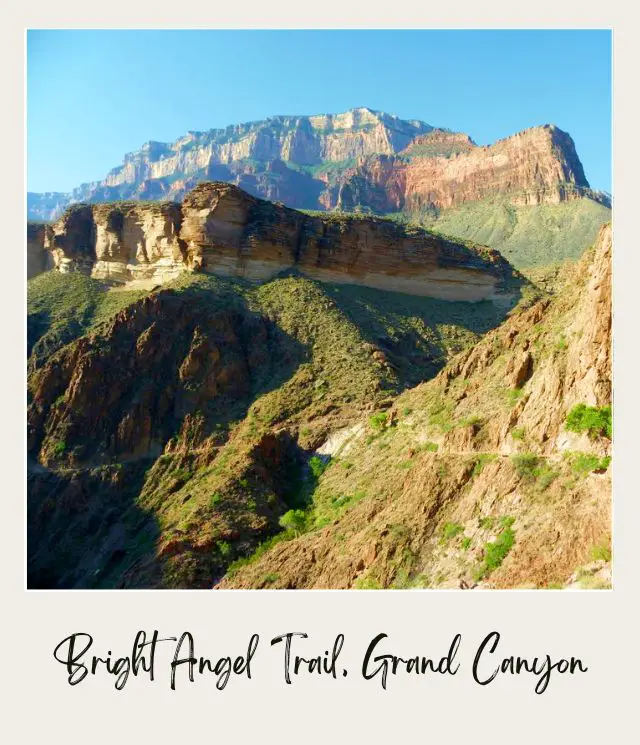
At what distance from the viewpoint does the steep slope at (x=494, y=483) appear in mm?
17797

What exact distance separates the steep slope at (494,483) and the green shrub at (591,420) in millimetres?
34

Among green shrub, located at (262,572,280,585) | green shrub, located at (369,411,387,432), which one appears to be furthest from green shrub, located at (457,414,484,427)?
green shrub, located at (262,572,280,585)

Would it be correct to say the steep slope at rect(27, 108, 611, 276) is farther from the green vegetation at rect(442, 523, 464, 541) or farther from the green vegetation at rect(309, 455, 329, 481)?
the green vegetation at rect(442, 523, 464, 541)

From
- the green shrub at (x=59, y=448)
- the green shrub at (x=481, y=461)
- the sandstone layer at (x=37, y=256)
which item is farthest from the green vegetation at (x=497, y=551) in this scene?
the sandstone layer at (x=37, y=256)

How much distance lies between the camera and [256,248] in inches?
2153

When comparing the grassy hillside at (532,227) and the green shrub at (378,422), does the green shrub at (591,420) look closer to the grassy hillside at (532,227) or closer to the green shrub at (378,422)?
the green shrub at (378,422)

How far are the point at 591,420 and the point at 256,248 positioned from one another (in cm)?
3901

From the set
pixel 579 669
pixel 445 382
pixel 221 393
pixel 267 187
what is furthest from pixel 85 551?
pixel 267 187

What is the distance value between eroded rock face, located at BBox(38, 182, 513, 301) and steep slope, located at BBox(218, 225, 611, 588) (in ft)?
86.5

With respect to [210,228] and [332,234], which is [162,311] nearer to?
[210,228]

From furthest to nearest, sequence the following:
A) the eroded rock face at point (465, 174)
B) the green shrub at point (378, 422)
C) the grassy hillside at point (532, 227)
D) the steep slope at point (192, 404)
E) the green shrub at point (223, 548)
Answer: the eroded rock face at point (465, 174) → the grassy hillside at point (532, 227) → the green shrub at point (378, 422) → the steep slope at point (192, 404) → the green shrub at point (223, 548)

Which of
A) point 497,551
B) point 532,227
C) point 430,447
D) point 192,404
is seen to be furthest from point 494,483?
point 532,227

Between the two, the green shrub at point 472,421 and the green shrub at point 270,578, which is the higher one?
the green shrub at point 472,421

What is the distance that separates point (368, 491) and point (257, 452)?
26.1 ft
